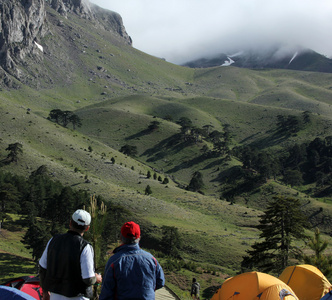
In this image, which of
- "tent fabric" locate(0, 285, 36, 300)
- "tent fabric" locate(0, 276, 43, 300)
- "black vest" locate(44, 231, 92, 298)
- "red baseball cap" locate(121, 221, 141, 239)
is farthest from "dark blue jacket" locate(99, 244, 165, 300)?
"tent fabric" locate(0, 276, 43, 300)

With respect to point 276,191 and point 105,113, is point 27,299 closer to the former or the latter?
point 276,191

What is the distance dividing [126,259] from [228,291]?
8.01 metres

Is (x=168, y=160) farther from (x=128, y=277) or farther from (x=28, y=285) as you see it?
(x=128, y=277)

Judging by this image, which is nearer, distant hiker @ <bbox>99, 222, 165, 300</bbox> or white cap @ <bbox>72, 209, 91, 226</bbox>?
distant hiker @ <bbox>99, 222, 165, 300</bbox>

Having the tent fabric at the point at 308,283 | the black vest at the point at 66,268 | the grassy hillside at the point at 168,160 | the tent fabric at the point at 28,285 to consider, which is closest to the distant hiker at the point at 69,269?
the black vest at the point at 66,268

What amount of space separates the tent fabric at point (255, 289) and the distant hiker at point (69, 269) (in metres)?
7.00

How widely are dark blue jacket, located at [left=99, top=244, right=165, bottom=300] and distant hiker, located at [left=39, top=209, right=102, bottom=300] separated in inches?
16.1

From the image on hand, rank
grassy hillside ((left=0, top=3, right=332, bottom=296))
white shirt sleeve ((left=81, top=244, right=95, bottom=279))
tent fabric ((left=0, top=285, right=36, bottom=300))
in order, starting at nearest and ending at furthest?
white shirt sleeve ((left=81, top=244, right=95, bottom=279)), tent fabric ((left=0, top=285, right=36, bottom=300)), grassy hillside ((left=0, top=3, right=332, bottom=296))

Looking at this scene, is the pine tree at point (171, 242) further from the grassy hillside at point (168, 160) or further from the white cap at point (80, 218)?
the white cap at point (80, 218)

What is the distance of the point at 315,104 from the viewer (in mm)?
183875

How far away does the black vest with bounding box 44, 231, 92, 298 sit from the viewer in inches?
205

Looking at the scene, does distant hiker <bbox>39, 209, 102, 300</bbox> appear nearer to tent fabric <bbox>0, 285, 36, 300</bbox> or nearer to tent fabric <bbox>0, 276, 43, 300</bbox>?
tent fabric <bbox>0, 285, 36, 300</bbox>

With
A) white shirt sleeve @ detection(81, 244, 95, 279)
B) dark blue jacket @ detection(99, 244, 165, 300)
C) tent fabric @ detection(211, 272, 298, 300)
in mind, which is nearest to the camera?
dark blue jacket @ detection(99, 244, 165, 300)

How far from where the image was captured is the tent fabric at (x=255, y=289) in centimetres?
992
